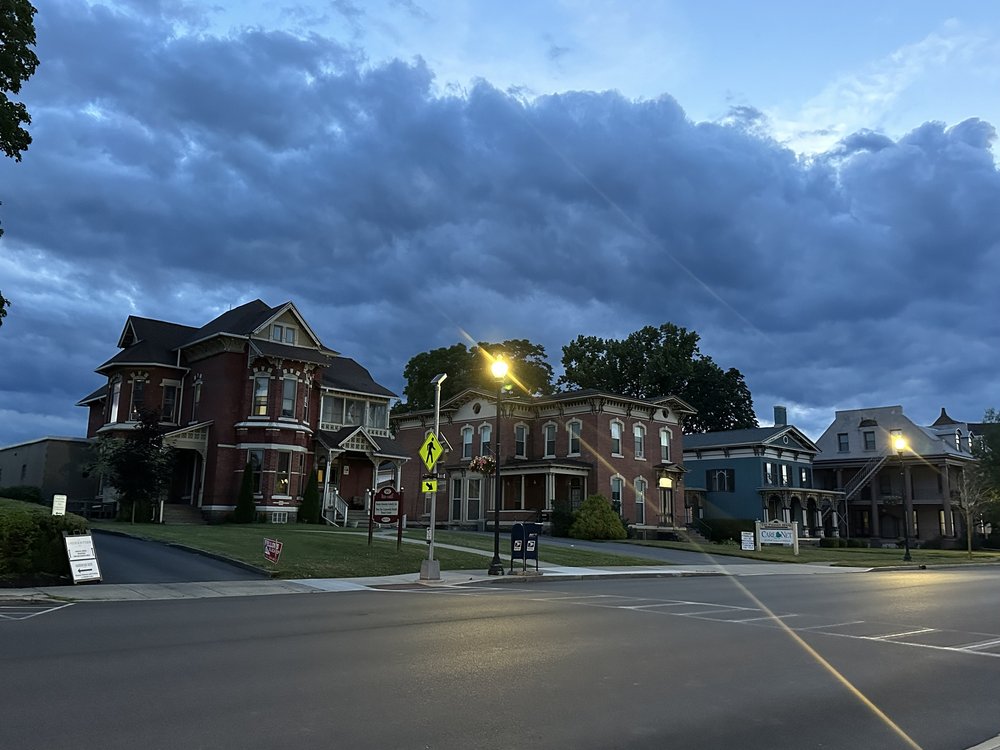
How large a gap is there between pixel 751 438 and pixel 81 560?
176 ft

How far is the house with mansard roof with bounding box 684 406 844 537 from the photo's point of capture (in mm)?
61656

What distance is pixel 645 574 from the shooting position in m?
27.0

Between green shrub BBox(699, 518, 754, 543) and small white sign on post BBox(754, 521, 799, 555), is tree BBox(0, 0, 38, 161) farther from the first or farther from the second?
green shrub BBox(699, 518, 754, 543)

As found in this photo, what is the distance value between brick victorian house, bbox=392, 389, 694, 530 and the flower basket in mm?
1610

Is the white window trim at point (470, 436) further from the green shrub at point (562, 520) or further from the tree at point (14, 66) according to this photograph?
the tree at point (14, 66)

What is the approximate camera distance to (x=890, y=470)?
233 feet

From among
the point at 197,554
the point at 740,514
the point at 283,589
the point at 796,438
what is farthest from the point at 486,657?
the point at 796,438

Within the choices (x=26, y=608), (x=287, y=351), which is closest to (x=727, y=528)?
(x=287, y=351)

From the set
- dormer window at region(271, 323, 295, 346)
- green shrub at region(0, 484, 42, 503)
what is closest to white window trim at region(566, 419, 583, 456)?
dormer window at region(271, 323, 295, 346)

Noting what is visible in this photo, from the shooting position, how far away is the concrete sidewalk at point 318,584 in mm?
16516

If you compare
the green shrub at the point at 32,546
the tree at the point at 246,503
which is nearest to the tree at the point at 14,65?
the green shrub at the point at 32,546

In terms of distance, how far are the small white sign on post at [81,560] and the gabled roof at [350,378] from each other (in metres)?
29.6

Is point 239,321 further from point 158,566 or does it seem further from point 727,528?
point 727,528

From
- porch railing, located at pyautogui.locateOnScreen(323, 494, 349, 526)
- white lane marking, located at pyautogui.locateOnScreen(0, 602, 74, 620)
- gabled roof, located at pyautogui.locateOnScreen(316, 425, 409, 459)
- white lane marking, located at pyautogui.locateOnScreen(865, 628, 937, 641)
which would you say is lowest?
white lane marking, located at pyautogui.locateOnScreen(0, 602, 74, 620)
